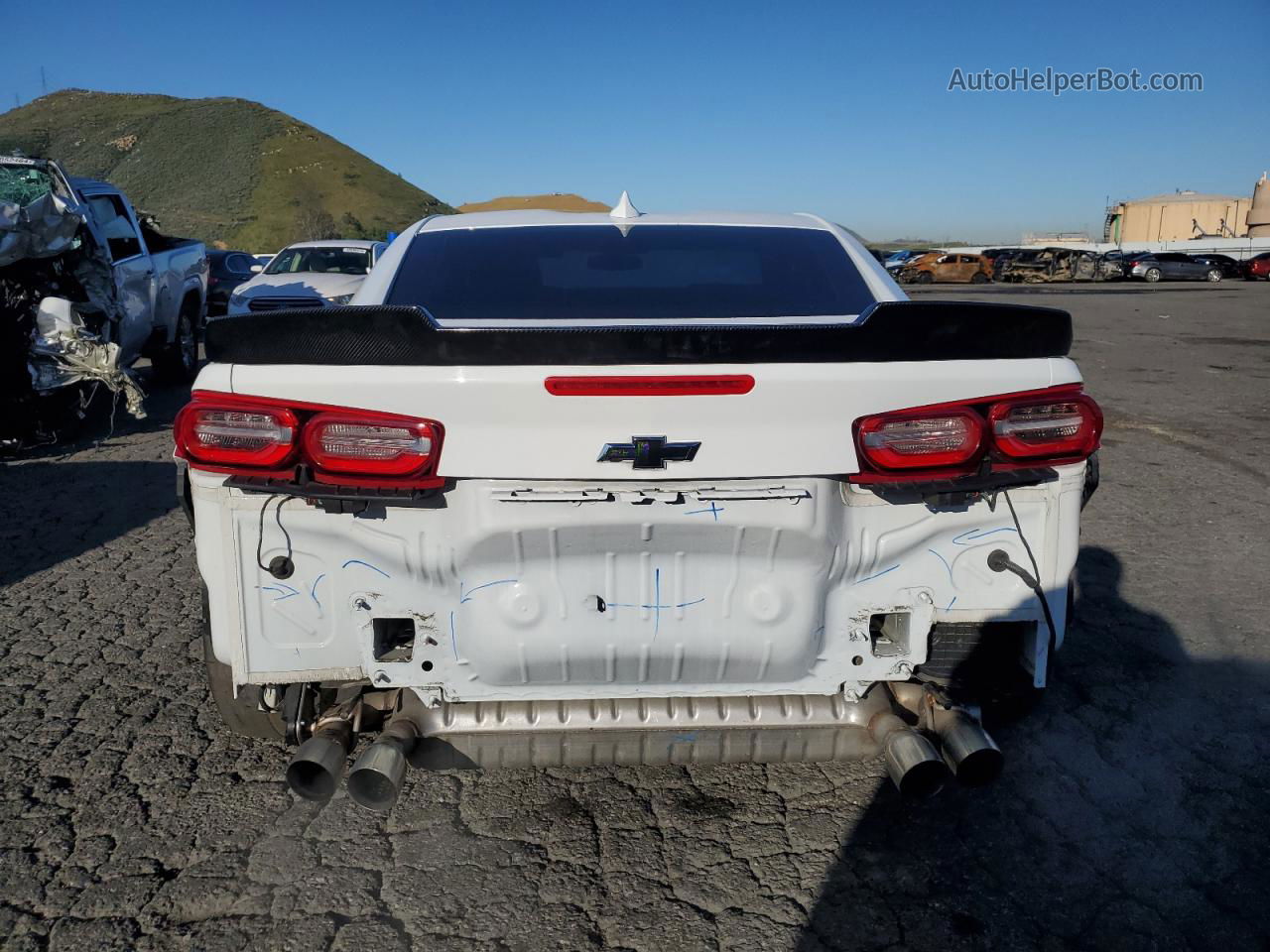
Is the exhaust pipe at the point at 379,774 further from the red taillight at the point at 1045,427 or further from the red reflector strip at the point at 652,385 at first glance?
the red taillight at the point at 1045,427

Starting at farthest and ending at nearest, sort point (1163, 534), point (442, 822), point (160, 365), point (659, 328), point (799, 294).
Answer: point (160, 365) → point (1163, 534) → point (799, 294) → point (442, 822) → point (659, 328)

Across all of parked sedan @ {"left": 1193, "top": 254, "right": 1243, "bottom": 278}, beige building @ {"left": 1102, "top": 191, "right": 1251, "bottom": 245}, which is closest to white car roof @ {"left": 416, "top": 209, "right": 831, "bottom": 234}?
parked sedan @ {"left": 1193, "top": 254, "right": 1243, "bottom": 278}

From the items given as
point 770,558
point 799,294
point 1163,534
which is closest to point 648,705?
point 770,558

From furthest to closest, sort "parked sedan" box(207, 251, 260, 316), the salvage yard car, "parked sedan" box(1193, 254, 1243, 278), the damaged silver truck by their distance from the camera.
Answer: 1. "parked sedan" box(1193, 254, 1243, 278)
2. "parked sedan" box(207, 251, 260, 316)
3. the salvage yard car
4. the damaged silver truck

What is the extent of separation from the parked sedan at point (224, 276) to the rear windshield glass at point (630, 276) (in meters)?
13.9

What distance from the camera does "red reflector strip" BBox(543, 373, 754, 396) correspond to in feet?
6.63

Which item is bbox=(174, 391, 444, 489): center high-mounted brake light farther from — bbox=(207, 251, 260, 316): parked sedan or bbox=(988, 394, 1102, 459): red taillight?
bbox=(207, 251, 260, 316): parked sedan

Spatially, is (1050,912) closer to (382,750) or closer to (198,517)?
(382,750)

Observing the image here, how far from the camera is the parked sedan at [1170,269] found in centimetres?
3938

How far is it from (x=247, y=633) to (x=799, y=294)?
1.83 metres

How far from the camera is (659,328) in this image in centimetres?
204

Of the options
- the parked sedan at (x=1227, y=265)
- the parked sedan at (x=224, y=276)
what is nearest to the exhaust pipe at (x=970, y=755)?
the parked sedan at (x=224, y=276)

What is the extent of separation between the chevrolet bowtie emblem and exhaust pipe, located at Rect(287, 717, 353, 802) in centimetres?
89

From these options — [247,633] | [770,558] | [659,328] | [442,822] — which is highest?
[659,328]
